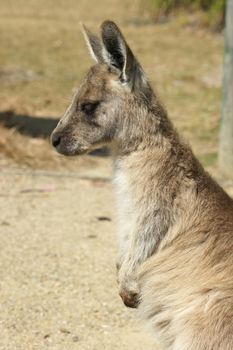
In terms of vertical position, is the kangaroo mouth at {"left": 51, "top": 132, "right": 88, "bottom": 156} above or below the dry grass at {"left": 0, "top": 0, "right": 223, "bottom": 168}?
above

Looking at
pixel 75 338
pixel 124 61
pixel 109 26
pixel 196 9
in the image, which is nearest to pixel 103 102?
pixel 124 61

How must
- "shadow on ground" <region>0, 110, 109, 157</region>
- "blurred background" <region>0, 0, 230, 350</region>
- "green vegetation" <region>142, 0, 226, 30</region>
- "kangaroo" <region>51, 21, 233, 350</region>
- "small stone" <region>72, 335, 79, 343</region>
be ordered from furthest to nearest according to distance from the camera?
"green vegetation" <region>142, 0, 226, 30</region> → "shadow on ground" <region>0, 110, 109, 157</region> → "blurred background" <region>0, 0, 230, 350</region> → "small stone" <region>72, 335, 79, 343</region> → "kangaroo" <region>51, 21, 233, 350</region>

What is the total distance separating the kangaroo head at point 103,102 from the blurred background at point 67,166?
1148 millimetres

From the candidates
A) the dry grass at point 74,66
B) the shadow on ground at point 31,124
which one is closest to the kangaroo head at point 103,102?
the dry grass at point 74,66

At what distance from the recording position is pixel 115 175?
14.6 feet

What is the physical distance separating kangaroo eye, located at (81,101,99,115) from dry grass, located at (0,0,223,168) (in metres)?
3.72

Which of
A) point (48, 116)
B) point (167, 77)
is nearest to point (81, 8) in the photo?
point (167, 77)

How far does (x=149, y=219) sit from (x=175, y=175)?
10.2 inches

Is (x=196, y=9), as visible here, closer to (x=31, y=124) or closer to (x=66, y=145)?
(x=31, y=124)

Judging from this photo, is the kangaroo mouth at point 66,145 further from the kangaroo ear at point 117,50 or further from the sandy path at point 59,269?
the sandy path at point 59,269

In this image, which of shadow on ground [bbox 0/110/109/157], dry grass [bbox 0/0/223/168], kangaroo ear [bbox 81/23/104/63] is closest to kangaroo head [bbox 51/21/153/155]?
kangaroo ear [bbox 81/23/104/63]

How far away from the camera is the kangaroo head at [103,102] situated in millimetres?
4402

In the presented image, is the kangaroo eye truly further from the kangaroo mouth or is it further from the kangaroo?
the kangaroo mouth

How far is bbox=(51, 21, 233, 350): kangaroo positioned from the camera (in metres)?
4.05
